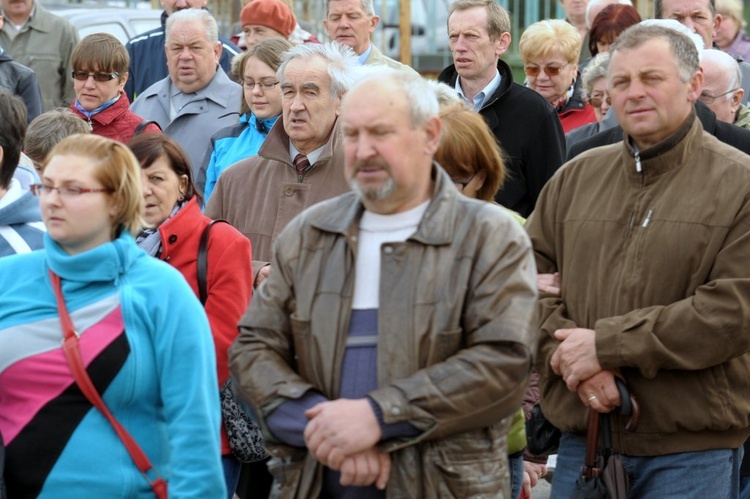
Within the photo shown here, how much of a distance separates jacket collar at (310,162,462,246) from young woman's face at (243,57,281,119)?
3.46 m

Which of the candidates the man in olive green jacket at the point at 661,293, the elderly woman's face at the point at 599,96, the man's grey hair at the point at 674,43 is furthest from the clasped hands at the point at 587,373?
the elderly woman's face at the point at 599,96

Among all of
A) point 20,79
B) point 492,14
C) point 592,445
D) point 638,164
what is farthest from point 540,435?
point 20,79

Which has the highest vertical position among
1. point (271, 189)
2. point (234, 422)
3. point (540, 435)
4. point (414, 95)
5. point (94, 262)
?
point (414, 95)

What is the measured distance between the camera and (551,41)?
8703 mm

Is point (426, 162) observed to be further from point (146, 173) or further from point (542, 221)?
point (146, 173)

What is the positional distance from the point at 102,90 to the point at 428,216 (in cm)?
471

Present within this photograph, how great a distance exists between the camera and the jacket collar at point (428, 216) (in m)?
3.77

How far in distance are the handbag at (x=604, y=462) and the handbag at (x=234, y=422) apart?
4.46 ft

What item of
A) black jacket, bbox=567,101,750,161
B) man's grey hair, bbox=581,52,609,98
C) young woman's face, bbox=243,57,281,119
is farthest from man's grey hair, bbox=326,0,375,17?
black jacket, bbox=567,101,750,161

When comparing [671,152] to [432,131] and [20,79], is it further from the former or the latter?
[20,79]

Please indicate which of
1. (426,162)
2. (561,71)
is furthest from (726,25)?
(426,162)

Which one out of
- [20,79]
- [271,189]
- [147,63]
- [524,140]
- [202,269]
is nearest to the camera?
[202,269]

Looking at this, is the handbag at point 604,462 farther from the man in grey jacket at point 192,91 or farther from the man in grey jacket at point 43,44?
the man in grey jacket at point 43,44

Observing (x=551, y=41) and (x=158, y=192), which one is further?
(x=551, y=41)
